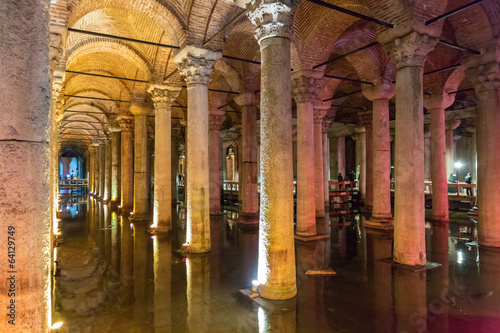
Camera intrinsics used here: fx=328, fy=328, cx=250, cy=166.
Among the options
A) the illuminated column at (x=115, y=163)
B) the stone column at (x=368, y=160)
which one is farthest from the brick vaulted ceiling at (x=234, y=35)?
the illuminated column at (x=115, y=163)

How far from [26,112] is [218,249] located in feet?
21.2

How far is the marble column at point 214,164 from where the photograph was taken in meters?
13.9

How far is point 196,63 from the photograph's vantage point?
771 centimetres

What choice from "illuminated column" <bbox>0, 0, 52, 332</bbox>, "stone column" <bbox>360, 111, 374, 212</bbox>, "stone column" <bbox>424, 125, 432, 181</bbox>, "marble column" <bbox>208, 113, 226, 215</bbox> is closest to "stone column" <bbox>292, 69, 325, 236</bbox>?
"marble column" <bbox>208, 113, 226, 215</bbox>

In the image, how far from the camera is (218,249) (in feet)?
27.3

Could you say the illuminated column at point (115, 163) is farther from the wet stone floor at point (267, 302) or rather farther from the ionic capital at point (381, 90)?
the ionic capital at point (381, 90)

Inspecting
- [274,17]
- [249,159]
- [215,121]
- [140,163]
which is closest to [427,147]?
[249,159]

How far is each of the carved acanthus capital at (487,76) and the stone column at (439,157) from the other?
3.46 meters

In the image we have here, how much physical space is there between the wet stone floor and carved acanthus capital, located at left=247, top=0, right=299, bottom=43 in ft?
12.9

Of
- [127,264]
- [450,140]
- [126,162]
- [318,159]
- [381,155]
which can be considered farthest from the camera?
[450,140]

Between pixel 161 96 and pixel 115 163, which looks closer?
pixel 161 96

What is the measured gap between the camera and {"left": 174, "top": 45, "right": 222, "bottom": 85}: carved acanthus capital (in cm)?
766

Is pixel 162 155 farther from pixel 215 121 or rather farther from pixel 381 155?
pixel 381 155

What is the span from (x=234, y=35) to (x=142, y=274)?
8.08 m
